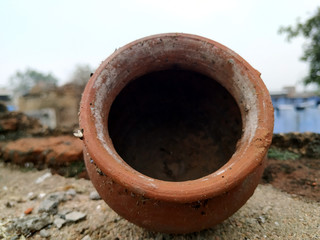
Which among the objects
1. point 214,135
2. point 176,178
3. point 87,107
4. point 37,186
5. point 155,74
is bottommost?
point 37,186

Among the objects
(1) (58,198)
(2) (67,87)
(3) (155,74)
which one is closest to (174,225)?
(3) (155,74)

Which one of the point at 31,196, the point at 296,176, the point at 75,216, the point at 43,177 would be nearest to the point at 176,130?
the point at 75,216

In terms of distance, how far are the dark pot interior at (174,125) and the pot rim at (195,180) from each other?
15.0 inches

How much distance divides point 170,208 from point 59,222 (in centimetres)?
104

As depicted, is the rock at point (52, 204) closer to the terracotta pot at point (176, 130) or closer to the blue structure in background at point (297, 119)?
the terracotta pot at point (176, 130)

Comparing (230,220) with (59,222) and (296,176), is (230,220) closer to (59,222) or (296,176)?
(59,222)

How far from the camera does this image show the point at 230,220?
1.65 metres

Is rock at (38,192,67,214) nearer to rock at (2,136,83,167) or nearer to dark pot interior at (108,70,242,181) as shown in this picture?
dark pot interior at (108,70,242,181)

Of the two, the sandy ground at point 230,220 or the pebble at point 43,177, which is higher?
the sandy ground at point 230,220

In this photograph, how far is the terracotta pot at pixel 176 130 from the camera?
1.12 metres

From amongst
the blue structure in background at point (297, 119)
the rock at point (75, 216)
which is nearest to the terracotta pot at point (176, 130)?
the rock at point (75, 216)

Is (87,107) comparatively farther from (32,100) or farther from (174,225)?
(32,100)

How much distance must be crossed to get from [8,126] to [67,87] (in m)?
7.60

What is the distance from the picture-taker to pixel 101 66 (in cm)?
145
